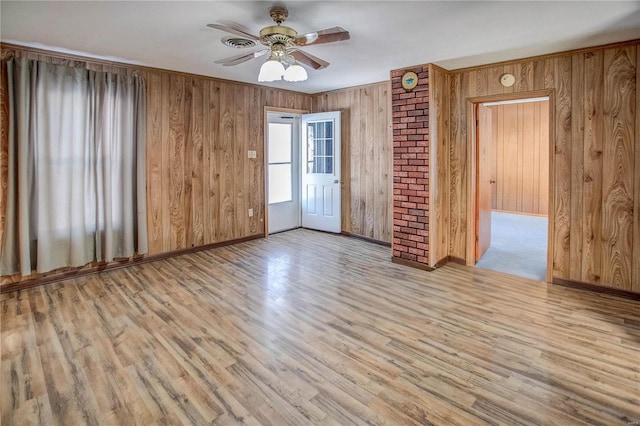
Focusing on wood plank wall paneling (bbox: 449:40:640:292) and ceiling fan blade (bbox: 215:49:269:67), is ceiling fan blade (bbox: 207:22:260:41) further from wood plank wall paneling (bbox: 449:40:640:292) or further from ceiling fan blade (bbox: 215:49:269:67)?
wood plank wall paneling (bbox: 449:40:640:292)

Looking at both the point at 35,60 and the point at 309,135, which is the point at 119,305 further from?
the point at 309,135

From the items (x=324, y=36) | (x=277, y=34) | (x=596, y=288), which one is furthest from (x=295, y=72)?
(x=596, y=288)

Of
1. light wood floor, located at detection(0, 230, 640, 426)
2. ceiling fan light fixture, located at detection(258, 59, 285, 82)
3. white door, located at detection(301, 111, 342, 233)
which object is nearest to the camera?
light wood floor, located at detection(0, 230, 640, 426)

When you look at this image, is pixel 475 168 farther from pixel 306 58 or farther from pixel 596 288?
pixel 306 58

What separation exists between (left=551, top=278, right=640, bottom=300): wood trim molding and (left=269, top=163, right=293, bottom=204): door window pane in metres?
4.22

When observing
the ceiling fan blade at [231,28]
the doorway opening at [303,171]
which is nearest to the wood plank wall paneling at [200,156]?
the doorway opening at [303,171]

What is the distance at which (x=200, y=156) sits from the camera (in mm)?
5121

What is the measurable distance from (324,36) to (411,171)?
2.28m

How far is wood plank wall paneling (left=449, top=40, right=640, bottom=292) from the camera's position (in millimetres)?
3436

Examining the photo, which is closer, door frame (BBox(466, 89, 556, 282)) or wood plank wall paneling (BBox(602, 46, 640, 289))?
wood plank wall paneling (BBox(602, 46, 640, 289))

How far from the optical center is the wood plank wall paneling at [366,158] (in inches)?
215

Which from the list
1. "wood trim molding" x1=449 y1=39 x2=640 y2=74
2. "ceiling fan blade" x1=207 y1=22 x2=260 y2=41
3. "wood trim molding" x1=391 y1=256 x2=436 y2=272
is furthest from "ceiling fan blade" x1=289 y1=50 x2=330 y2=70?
"wood trim molding" x1=391 y1=256 x2=436 y2=272

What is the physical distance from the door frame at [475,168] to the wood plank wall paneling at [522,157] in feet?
12.7

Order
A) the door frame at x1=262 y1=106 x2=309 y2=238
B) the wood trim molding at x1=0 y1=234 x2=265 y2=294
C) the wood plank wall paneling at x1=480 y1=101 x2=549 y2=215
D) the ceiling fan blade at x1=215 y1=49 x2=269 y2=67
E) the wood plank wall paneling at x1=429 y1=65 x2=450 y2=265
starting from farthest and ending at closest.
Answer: the wood plank wall paneling at x1=480 y1=101 x2=549 y2=215, the door frame at x1=262 y1=106 x2=309 y2=238, the wood plank wall paneling at x1=429 y1=65 x2=450 y2=265, the wood trim molding at x1=0 y1=234 x2=265 y2=294, the ceiling fan blade at x1=215 y1=49 x2=269 y2=67
